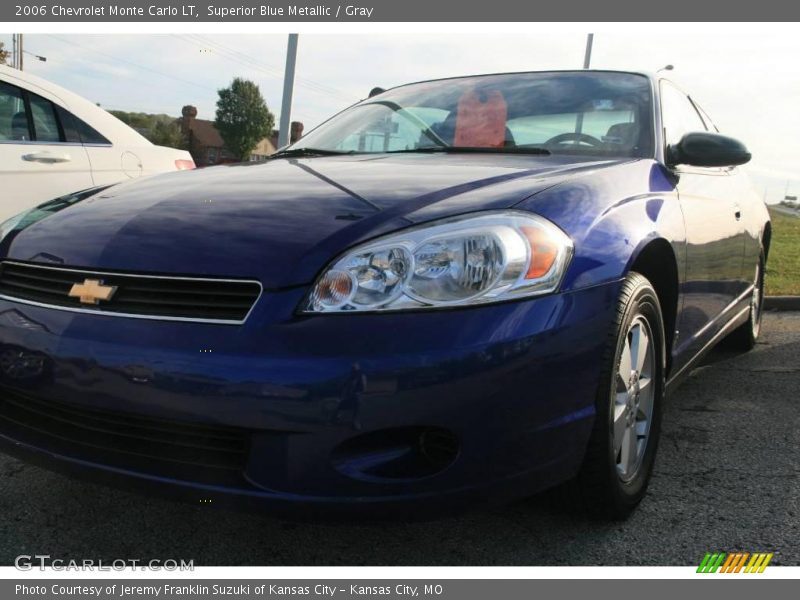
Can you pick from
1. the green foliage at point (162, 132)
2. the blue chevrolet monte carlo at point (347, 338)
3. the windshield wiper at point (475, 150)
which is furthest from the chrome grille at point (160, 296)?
the green foliage at point (162, 132)

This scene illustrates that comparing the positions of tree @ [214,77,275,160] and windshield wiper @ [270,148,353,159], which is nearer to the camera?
windshield wiper @ [270,148,353,159]

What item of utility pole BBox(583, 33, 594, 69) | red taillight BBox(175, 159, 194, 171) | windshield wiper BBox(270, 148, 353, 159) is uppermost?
utility pole BBox(583, 33, 594, 69)

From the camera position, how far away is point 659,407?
242 centimetres

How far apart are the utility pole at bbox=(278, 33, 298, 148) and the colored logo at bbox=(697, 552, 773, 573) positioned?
29.9 ft

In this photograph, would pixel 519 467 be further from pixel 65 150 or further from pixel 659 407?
pixel 65 150

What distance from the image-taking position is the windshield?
2.79 m

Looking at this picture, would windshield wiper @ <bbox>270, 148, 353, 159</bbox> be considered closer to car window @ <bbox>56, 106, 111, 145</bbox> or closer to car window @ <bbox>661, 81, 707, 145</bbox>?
car window @ <bbox>661, 81, 707, 145</bbox>

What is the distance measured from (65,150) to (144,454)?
141 inches

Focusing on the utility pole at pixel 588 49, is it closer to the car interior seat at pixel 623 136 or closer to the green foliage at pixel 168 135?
the car interior seat at pixel 623 136

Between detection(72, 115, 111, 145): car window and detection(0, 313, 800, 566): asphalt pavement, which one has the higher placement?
detection(72, 115, 111, 145): car window

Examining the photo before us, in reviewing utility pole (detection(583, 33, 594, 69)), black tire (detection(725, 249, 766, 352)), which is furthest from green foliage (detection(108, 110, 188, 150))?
black tire (detection(725, 249, 766, 352))

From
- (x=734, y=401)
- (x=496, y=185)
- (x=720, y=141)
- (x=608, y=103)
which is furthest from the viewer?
(x=734, y=401)

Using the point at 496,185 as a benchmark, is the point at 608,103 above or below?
above

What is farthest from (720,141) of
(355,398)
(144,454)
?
(144,454)
